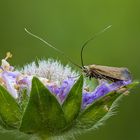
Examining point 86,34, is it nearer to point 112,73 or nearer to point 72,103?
point 112,73

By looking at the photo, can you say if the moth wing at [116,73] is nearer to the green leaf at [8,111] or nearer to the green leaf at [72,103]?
the green leaf at [72,103]

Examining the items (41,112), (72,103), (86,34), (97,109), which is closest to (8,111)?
(41,112)

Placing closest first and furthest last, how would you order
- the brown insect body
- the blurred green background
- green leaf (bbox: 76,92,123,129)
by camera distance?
1. green leaf (bbox: 76,92,123,129)
2. the brown insect body
3. the blurred green background

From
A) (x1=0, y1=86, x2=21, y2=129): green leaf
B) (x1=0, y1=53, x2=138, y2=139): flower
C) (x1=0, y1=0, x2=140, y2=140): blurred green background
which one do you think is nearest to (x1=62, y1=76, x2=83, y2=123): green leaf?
(x1=0, y1=53, x2=138, y2=139): flower

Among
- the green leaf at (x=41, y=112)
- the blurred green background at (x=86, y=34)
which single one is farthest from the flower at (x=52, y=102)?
the blurred green background at (x=86, y=34)

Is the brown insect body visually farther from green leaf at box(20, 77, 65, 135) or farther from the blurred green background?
the blurred green background

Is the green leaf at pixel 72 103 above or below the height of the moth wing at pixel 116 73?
below
